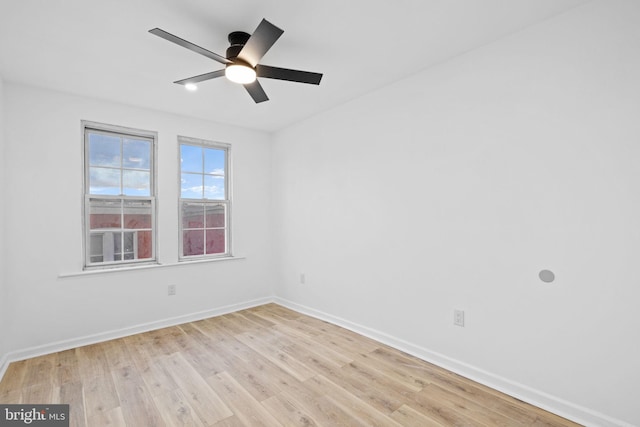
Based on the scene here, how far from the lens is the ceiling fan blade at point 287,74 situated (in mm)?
2131

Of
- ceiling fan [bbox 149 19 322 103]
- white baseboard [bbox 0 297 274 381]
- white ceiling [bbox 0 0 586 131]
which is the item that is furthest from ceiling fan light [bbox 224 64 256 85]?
white baseboard [bbox 0 297 274 381]

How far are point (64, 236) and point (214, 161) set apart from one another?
187 cm

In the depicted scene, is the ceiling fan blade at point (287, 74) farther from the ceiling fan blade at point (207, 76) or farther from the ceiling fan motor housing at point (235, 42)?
the ceiling fan blade at point (207, 76)

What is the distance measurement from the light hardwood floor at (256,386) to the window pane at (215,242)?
4.21 feet

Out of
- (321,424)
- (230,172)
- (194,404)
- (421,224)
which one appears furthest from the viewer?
(230,172)

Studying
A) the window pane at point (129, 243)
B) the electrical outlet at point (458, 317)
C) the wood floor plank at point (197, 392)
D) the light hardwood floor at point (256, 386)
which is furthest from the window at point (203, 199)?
the electrical outlet at point (458, 317)

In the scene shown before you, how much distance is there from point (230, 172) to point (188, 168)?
22.0 inches

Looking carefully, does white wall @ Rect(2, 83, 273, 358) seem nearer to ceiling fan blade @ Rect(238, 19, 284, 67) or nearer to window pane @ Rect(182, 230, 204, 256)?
window pane @ Rect(182, 230, 204, 256)

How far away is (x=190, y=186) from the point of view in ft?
13.0

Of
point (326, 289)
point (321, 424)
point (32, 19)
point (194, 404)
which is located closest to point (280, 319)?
point (326, 289)

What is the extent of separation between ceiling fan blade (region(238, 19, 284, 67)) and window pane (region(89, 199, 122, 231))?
96.9 inches

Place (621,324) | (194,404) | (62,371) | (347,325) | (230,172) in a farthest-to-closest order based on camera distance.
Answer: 1. (230,172)
2. (347,325)
3. (62,371)
4. (194,404)
5. (621,324)

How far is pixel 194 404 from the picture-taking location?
6.88 ft

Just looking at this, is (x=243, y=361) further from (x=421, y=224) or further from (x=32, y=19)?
(x=32, y=19)
